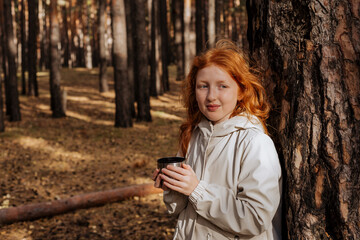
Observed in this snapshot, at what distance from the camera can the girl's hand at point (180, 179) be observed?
188 cm

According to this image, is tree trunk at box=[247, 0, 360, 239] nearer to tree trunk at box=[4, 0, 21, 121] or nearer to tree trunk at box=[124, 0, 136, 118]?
tree trunk at box=[124, 0, 136, 118]

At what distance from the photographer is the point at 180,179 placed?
6.18ft

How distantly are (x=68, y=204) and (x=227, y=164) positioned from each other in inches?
166

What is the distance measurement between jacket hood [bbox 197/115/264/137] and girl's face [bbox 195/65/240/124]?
2.1 inches

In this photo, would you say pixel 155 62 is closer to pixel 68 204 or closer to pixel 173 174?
pixel 68 204

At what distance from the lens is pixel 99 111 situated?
567 inches

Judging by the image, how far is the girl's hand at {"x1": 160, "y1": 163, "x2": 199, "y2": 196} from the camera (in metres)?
1.88

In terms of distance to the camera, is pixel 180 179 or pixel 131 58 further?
pixel 131 58

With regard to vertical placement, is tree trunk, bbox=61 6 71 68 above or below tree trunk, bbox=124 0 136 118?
above

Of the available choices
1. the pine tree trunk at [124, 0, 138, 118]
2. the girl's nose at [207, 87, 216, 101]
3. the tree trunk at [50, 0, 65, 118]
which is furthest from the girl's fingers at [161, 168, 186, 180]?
the tree trunk at [50, 0, 65, 118]

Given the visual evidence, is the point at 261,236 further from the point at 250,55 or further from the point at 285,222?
the point at 250,55

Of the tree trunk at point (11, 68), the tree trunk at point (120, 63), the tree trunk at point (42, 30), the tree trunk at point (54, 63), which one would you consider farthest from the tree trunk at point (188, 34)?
the tree trunk at point (42, 30)

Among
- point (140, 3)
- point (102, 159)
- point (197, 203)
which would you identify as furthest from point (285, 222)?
point (140, 3)

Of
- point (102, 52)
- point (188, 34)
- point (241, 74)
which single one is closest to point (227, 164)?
point (241, 74)
